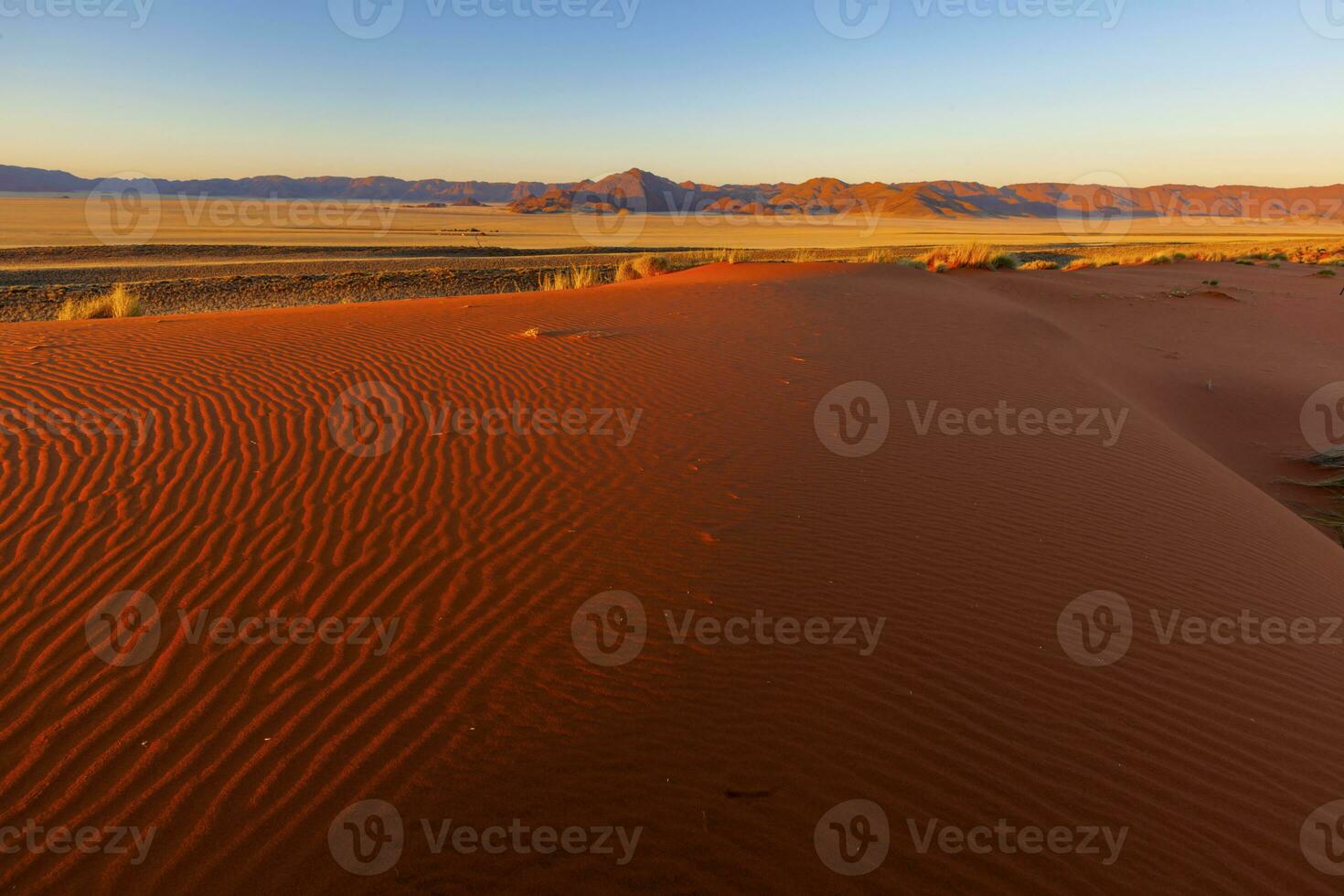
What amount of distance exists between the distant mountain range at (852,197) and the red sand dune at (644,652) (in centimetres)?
12038

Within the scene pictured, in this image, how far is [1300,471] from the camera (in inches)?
323

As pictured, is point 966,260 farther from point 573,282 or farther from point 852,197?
point 852,197

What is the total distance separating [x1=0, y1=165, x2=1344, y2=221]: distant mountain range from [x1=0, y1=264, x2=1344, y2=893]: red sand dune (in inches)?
4739

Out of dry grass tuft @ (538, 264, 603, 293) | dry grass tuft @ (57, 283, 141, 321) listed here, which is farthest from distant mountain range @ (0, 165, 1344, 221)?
dry grass tuft @ (57, 283, 141, 321)

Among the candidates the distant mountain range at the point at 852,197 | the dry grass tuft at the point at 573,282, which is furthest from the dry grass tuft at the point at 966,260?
the distant mountain range at the point at 852,197

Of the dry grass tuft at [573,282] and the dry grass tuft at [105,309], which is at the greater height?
the dry grass tuft at [573,282]

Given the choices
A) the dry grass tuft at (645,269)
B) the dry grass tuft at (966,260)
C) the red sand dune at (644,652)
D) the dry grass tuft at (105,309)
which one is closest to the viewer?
the red sand dune at (644,652)

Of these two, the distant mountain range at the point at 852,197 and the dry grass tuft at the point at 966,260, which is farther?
the distant mountain range at the point at 852,197

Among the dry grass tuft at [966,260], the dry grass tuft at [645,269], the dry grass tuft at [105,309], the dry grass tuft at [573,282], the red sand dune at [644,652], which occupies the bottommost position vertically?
the red sand dune at [644,652]

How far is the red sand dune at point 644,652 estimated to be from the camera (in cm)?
264

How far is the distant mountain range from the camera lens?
434 ft

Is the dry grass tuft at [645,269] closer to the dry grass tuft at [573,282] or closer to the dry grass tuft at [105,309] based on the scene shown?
the dry grass tuft at [573,282]

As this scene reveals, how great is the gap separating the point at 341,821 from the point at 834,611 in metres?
2.70

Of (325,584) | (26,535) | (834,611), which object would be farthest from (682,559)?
(26,535)
